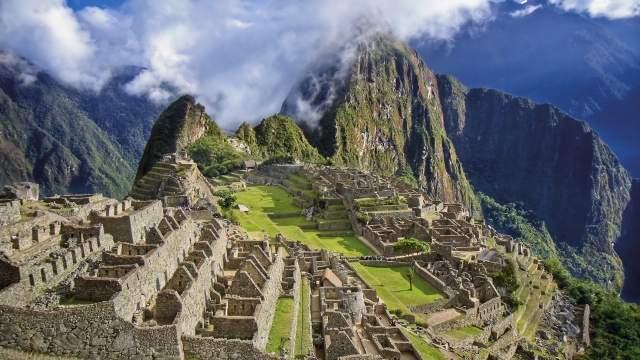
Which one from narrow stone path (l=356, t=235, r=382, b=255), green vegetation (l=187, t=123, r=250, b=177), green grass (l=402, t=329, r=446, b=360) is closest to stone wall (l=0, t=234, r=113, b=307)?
green grass (l=402, t=329, r=446, b=360)

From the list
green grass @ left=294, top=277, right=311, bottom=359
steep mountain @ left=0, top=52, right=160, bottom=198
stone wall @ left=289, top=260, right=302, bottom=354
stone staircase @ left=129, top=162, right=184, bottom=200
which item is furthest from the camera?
steep mountain @ left=0, top=52, right=160, bottom=198

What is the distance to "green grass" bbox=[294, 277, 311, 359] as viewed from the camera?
1916 cm

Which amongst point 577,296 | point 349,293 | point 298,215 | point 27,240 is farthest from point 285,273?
point 577,296

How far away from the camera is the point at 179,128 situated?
349 ft

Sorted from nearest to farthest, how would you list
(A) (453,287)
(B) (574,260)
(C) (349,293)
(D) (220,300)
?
(D) (220,300), (C) (349,293), (A) (453,287), (B) (574,260)

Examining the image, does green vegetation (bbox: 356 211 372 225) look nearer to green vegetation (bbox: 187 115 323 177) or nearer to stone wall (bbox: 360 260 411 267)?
stone wall (bbox: 360 260 411 267)

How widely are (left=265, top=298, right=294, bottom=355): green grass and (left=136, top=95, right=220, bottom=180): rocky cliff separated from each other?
7300cm

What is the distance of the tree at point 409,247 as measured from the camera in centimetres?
4109

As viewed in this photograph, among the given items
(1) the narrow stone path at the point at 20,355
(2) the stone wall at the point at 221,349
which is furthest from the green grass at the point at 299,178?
(1) the narrow stone path at the point at 20,355

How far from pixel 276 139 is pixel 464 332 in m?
115

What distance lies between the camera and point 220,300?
19.3 m

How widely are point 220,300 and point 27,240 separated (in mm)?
6761

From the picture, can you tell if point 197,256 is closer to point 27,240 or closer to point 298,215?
point 27,240

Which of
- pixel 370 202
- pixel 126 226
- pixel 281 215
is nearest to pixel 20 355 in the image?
pixel 126 226
